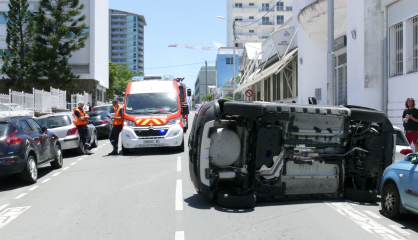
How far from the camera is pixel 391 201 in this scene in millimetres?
6156

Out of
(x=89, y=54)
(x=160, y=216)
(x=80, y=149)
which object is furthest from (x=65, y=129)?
(x=89, y=54)

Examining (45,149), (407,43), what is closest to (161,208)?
(45,149)

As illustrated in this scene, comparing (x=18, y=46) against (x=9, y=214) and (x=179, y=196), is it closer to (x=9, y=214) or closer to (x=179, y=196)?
(x=9, y=214)

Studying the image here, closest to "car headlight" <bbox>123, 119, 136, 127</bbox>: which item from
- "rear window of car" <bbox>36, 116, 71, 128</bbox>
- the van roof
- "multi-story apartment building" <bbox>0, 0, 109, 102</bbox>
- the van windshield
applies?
the van windshield

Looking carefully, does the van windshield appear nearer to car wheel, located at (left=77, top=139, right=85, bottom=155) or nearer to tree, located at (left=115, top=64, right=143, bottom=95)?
car wheel, located at (left=77, top=139, right=85, bottom=155)

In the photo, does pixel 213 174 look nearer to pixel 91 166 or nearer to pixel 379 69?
pixel 91 166

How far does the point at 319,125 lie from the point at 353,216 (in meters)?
1.56

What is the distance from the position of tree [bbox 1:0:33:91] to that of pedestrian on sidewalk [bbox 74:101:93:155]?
31.4 m

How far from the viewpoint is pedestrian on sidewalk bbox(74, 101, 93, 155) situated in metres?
14.4

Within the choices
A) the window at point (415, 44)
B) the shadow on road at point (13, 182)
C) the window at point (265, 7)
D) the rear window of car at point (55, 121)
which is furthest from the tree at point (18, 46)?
the window at point (265, 7)

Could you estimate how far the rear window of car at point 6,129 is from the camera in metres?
9.08

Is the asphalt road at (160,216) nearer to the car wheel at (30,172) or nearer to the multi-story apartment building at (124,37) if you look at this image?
the car wheel at (30,172)

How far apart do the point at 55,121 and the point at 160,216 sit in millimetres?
9589

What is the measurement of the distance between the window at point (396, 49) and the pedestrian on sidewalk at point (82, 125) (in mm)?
10763
